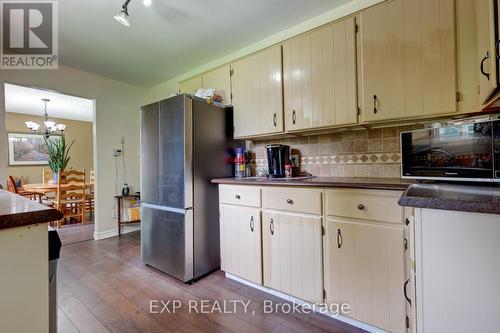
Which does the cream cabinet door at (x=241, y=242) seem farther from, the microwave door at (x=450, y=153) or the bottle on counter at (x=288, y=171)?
the microwave door at (x=450, y=153)

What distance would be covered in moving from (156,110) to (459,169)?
241cm

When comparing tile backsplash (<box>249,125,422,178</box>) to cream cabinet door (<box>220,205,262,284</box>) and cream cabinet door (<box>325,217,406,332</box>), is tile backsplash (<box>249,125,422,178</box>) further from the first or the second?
cream cabinet door (<box>220,205,262,284</box>)

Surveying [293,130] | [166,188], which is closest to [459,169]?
[293,130]

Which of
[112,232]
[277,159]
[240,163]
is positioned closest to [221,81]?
[240,163]

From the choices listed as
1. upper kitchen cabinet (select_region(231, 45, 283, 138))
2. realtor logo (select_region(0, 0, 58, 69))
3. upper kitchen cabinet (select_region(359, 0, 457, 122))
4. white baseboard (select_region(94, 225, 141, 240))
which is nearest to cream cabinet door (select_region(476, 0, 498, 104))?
upper kitchen cabinet (select_region(359, 0, 457, 122))

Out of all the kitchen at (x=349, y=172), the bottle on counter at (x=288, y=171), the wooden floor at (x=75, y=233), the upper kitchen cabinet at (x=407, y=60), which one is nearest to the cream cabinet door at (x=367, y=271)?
the kitchen at (x=349, y=172)

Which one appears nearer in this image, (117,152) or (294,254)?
(294,254)

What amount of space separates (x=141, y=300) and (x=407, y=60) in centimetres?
260

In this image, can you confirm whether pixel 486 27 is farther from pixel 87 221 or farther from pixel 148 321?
pixel 87 221

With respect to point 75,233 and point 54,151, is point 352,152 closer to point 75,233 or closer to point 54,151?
point 75,233

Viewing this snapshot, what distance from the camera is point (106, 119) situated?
3.42m

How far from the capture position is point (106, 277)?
87.4 inches

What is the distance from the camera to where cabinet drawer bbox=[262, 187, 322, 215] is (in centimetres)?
161

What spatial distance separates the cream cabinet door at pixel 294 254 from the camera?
1.61 meters
